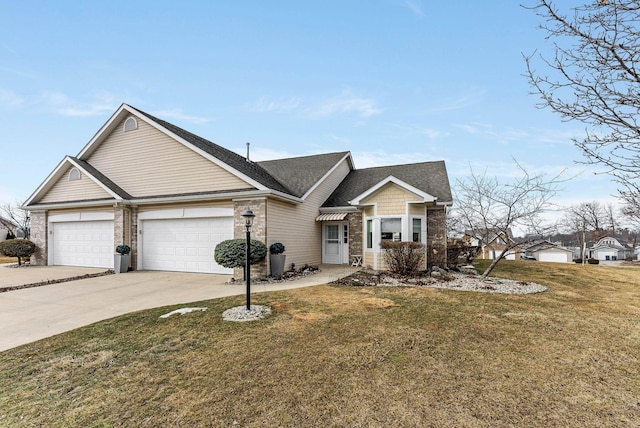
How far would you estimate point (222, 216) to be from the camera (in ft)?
40.3

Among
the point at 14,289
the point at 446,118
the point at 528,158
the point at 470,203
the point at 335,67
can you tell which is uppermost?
the point at 335,67

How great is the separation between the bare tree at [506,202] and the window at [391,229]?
289 centimetres

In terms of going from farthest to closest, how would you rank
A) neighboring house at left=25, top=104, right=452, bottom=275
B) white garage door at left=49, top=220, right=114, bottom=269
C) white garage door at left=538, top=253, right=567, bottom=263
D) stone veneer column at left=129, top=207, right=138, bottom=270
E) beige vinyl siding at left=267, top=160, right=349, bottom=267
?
white garage door at left=538, top=253, right=567, bottom=263 < white garage door at left=49, top=220, right=114, bottom=269 < stone veneer column at left=129, top=207, right=138, bottom=270 < neighboring house at left=25, top=104, right=452, bottom=275 < beige vinyl siding at left=267, top=160, right=349, bottom=267

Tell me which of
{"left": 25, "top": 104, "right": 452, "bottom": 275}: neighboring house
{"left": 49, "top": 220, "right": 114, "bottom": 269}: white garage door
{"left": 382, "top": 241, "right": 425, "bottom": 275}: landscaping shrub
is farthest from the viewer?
{"left": 49, "top": 220, "right": 114, "bottom": 269}: white garage door

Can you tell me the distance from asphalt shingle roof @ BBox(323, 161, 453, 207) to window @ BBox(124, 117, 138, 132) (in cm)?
1025

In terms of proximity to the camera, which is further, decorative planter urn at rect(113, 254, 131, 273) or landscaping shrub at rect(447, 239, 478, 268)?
landscaping shrub at rect(447, 239, 478, 268)

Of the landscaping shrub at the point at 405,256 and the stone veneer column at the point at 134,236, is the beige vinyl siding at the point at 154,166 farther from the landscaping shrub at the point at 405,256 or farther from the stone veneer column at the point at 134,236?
the landscaping shrub at the point at 405,256

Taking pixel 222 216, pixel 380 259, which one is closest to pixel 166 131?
pixel 222 216

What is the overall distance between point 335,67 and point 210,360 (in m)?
13.5

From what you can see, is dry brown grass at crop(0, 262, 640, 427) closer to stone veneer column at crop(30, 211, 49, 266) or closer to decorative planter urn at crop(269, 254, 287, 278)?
decorative planter urn at crop(269, 254, 287, 278)

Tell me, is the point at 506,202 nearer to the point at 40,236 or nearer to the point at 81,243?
the point at 81,243

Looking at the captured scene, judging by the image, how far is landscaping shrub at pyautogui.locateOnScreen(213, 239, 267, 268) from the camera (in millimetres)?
10430

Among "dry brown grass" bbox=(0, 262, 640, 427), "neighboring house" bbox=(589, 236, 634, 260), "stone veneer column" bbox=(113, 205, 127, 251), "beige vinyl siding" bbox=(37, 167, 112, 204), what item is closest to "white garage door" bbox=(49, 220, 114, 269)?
"stone veneer column" bbox=(113, 205, 127, 251)

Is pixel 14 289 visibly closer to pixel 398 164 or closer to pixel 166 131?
pixel 166 131
